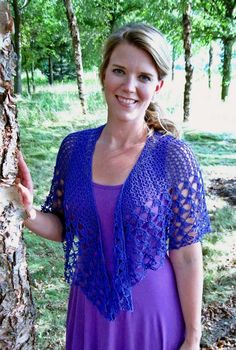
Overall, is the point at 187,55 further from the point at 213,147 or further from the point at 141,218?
the point at 141,218

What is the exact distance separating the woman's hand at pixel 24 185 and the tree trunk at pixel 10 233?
0.11 ft

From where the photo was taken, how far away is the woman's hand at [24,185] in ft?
4.35

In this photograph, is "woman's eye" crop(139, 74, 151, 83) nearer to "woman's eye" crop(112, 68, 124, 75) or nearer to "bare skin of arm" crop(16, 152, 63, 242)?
"woman's eye" crop(112, 68, 124, 75)

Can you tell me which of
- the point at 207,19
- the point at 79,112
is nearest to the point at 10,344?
the point at 79,112

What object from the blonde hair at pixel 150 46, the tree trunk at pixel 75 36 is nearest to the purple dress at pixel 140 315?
the blonde hair at pixel 150 46

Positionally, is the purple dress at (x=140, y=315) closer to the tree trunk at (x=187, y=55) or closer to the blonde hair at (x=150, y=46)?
the blonde hair at (x=150, y=46)

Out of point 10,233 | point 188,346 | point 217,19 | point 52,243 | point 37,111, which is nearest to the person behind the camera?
point 10,233

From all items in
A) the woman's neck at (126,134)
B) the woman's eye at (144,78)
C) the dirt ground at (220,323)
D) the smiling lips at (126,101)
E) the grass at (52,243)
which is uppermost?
the woman's eye at (144,78)

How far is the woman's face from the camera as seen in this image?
4.79ft

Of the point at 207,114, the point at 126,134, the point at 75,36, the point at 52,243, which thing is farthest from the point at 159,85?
the point at 207,114

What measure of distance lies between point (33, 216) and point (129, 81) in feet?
2.05

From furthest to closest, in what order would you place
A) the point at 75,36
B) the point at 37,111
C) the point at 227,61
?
1. the point at 227,61
2. the point at 37,111
3. the point at 75,36

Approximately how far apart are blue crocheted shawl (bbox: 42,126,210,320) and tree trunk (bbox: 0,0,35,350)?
26cm

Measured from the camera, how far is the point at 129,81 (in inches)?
57.2
